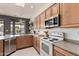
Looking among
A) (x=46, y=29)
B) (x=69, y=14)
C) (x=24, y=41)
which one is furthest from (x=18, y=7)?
(x=69, y=14)

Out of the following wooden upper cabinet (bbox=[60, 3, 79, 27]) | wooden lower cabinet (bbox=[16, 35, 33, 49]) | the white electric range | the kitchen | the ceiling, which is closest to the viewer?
wooden upper cabinet (bbox=[60, 3, 79, 27])

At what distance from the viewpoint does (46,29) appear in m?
4.36

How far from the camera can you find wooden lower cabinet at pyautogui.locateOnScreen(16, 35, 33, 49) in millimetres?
5100

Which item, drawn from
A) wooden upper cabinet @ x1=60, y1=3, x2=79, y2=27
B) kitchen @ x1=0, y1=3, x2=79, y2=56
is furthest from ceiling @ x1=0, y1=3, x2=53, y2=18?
wooden upper cabinet @ x1=60, y1=3, x2=79, y2=27

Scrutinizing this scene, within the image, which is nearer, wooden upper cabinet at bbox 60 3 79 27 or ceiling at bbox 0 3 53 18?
wooden upper cabinet at bbox 60 3 79 27

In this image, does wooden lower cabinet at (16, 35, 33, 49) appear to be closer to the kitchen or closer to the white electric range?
the kitchen

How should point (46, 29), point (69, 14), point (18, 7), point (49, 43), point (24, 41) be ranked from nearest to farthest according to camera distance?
point (69, 14)
point (49, 43)
point (18, 7)
point (46, 29)
point (24, 41)

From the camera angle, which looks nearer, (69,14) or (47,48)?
(69,14)

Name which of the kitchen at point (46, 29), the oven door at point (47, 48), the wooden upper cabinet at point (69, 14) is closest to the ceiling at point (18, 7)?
the kitchen at point (46, 29)

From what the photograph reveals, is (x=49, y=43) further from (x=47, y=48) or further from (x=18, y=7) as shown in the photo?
(x=18, y=7)

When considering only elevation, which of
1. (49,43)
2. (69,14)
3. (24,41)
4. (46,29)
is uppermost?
(69,14)

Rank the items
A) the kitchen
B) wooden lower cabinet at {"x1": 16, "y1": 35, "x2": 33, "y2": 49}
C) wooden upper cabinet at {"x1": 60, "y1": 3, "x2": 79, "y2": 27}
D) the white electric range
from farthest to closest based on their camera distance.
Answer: wooden lower cabinet at {"x1": 16, "y1": 35, "x2": 33, "y2": 49} < the white electric range < the kitchen < wooden upper cabinet at {"x1": 60, "y1": 3, "x2": 79, "y2": 27}

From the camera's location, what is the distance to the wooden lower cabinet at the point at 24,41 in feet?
16.7

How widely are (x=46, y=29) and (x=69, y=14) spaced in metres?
2.41
